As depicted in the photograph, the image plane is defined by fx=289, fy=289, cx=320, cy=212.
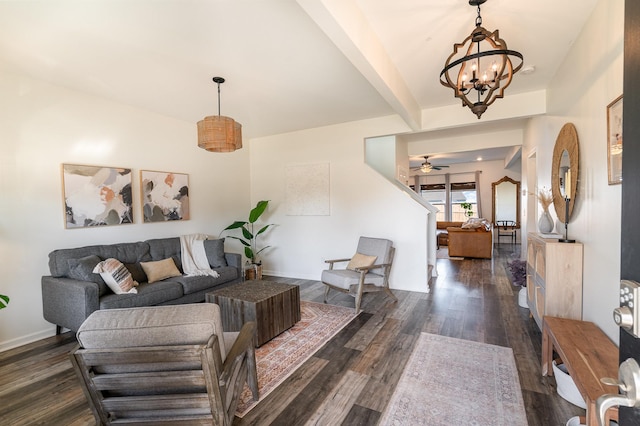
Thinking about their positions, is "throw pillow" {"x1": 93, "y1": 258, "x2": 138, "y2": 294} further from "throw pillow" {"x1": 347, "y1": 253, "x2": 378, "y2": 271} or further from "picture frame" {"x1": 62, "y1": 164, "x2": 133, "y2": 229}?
"throw pillow" {"x1": 347, "y1": 253, "x2": 378, "y2": 271}

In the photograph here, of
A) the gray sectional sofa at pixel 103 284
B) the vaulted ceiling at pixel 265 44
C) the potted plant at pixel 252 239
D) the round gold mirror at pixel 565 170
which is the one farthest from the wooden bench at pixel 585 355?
the potted plant at pixel 252 239

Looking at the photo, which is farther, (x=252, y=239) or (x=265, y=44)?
(x=252, y=239)

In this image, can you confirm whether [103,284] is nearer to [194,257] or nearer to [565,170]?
[194,257]

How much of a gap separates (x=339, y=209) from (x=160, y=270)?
113 inches

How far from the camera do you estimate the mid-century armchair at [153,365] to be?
1.21 metres

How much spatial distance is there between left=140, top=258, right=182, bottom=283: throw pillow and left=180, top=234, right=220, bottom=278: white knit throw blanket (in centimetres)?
18

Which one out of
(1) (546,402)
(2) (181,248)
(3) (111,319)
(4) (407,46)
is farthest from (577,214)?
(2) (181,248)

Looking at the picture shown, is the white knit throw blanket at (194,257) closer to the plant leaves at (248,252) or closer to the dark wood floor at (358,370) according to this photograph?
the plant leaves at (248,252)

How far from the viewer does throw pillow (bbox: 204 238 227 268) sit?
4.20 meters

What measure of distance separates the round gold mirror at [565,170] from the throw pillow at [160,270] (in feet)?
14.1

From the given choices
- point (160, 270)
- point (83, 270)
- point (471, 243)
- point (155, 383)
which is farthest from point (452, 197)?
point (155, 383)

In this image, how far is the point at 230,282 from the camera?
162 inches

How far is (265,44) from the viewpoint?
2521mm

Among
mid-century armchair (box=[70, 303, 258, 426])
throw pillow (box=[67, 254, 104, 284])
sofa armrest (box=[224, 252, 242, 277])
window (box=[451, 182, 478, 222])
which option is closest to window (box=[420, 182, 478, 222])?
window (box=[451, 182, 478, 222])
